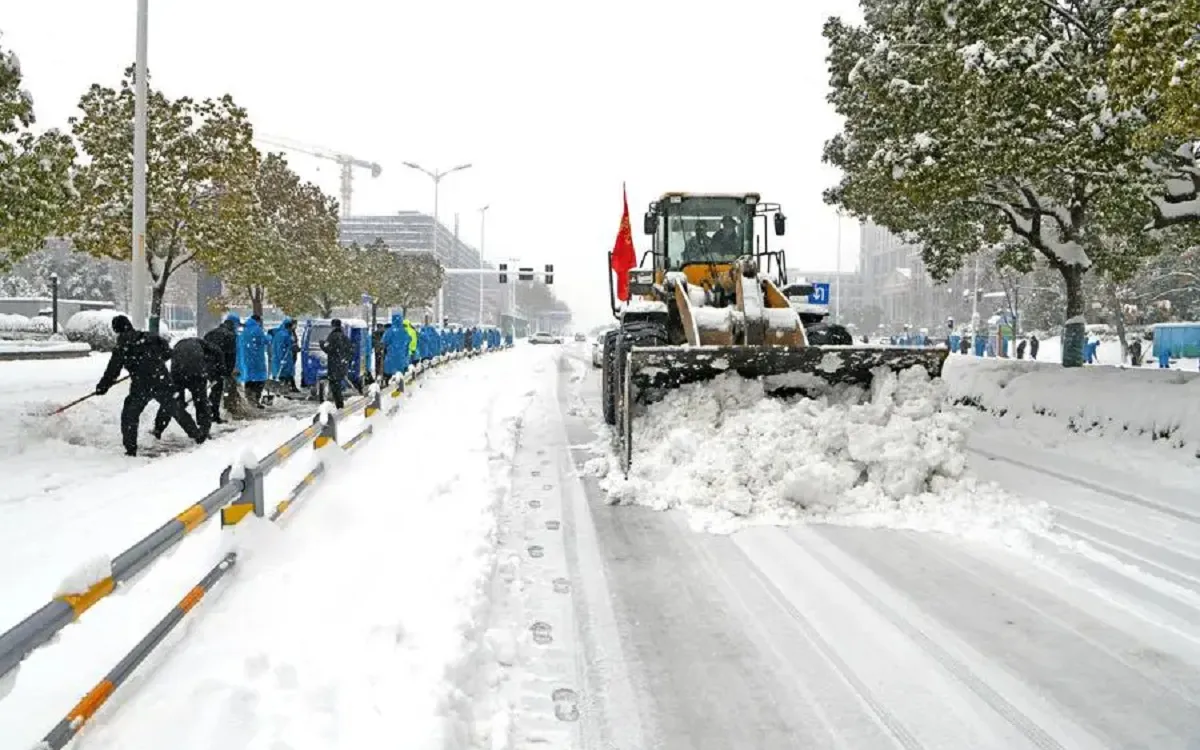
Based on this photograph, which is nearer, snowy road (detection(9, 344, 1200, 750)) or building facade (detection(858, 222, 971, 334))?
snowy road (detection(9, 344, 1200, 750))

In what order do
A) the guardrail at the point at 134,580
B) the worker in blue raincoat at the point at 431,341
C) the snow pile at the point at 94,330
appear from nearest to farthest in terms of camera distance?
the guardrail at the point at 134,580 < the worker in blue raincoat at the point at 431,341 < the snow pile at the point at 94,330

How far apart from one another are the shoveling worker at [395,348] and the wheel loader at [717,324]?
7.99 meters

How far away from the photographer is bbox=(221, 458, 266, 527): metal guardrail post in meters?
4.36

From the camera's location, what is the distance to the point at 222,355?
11602 mm

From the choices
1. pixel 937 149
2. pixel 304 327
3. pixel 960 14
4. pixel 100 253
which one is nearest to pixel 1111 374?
pixel 937 149

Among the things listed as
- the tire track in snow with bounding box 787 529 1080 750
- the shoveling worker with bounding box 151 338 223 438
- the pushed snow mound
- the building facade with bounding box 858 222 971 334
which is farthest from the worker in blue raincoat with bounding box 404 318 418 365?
the building facade with bounding box 858 222 971 334

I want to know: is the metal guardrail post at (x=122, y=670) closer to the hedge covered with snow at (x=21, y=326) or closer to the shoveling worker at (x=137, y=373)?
the shoveling worker at (x=137, y=373)

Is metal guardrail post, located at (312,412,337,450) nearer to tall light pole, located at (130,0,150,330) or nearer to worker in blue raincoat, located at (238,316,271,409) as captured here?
worker in blue raincoat, located at (238,316,271,409)

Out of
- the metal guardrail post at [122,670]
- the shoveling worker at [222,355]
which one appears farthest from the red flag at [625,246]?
→ the metal guardrail post at [122,670]

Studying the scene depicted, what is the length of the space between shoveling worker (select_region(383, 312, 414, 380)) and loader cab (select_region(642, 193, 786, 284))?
8878 mm

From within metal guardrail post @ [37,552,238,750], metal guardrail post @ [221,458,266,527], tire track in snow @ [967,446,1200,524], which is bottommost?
tire track in snow @ [967,446,1200,524]

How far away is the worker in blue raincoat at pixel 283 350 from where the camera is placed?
14.8 meters

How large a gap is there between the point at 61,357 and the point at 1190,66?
27.9 m

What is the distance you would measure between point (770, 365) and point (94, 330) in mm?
28415
